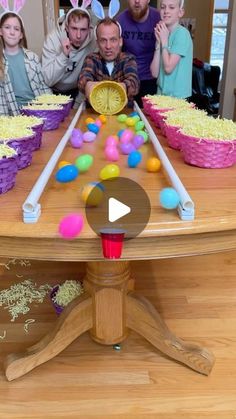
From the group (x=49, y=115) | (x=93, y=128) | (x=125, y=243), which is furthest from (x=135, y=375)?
(x=49, y=115)

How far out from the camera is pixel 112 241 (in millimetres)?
736

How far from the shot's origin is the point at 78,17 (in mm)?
2109

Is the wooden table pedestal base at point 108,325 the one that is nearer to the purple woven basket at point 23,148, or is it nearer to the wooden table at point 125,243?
the wooden table at point 125,243

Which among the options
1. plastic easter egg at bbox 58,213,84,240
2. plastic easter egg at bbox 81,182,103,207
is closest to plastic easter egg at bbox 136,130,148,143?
plastic easter egg at bbox 81,182,103,207

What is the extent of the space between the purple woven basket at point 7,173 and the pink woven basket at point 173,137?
51cm

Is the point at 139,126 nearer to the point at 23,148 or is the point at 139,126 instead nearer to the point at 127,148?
the point at 127,148

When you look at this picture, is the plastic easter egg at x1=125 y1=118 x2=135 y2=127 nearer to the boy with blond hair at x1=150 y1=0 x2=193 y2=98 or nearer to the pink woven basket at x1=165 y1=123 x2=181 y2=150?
the pink woven basket at x1=165 y1=123 x2=181 y2=150

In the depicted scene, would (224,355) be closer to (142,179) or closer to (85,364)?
(85,364)

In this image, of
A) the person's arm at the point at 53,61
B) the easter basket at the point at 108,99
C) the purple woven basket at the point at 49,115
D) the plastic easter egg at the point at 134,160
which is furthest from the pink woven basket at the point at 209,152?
the person's arm at the point at 53,61

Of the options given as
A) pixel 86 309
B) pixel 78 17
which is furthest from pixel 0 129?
pixel 78 17

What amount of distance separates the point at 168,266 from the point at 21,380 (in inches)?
36.3

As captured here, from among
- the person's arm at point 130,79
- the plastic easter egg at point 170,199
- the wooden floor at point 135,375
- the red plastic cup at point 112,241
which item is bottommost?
the wooden floor at point 135,375

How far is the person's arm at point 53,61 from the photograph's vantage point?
2.18 meters

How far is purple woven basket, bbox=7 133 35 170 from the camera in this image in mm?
1030
